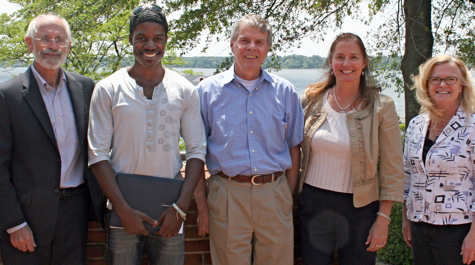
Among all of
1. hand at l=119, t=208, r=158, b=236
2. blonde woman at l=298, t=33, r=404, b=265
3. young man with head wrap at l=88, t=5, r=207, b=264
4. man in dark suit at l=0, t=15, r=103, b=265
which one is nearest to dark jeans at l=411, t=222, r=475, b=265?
blonde woman at l=298, t=33, r=404, b=265

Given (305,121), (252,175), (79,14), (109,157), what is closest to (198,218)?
(252,175)

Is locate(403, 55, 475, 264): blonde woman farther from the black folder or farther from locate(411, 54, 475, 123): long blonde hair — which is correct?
the black folder

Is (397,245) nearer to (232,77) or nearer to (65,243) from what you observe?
(232,77)

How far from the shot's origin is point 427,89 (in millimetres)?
2836

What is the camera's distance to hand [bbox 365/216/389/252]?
2.55m

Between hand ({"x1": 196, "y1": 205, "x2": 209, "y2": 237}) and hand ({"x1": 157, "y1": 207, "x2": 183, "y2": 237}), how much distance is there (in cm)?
39

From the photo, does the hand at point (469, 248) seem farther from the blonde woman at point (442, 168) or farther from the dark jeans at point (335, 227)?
the dark jeans at point (335, 227)

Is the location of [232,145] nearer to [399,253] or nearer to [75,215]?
[75,215]

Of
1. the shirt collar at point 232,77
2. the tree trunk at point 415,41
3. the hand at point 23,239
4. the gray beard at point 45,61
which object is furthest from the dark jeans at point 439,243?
the tree trunk at point 415,41

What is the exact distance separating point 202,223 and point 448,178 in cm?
160

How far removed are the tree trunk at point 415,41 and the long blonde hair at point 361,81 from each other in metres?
3.15

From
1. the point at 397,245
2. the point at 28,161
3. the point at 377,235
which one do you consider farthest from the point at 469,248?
the point at 28,161

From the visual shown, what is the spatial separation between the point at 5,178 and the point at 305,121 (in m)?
1.87

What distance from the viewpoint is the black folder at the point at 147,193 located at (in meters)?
2.26
